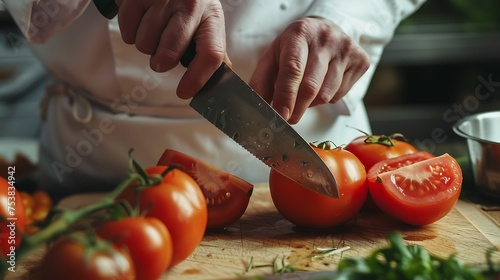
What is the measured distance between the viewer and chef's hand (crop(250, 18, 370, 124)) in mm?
1088

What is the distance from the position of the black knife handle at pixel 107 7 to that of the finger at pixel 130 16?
5 cm

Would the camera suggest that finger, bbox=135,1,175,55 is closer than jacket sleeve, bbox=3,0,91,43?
Yes

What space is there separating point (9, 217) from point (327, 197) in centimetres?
44

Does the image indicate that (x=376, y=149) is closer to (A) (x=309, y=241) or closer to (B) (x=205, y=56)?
(A) (x=309, y=241)

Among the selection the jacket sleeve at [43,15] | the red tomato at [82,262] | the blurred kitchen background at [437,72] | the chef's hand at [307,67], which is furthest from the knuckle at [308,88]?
the blurred kitchen background at [437,72]

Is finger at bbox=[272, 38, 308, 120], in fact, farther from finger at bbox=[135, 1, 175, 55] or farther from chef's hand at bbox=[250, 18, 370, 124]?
finger at bbox=[135, 1, 175, 55]

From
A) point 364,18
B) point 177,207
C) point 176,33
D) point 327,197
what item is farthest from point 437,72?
point 177,207

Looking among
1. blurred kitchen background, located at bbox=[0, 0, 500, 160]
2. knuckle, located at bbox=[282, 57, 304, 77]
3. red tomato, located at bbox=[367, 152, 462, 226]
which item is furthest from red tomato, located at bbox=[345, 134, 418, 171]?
blurred kitchen background, located at bbox=[0, 0, 500, 160]

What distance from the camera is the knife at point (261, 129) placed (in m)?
0.98

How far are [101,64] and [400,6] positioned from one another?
0.63m

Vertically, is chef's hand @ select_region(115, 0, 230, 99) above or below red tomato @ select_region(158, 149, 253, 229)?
above

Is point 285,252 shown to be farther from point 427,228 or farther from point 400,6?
point 400,6

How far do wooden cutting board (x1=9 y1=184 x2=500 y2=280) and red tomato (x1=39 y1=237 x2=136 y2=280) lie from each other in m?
0.17

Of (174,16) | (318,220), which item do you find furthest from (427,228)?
(174,16)
